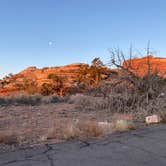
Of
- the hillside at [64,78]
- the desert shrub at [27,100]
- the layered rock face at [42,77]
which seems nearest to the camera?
the hillside at [64,78]

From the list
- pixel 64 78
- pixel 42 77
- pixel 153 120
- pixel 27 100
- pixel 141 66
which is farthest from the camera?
pixel 42 77

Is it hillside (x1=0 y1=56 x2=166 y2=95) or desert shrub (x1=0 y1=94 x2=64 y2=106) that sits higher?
hillside (x1=0 y1=56 x2=166 y2=95)

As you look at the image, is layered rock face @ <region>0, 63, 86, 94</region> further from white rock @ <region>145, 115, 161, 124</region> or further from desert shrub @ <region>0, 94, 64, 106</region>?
white rock @ <region>145, 115, 161, 124</region>

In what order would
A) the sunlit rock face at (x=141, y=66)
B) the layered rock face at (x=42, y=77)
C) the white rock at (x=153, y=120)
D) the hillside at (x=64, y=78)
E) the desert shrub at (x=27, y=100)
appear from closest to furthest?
the white rock at (x=153, y=120) → the sunlit rock face at (x=141, y=66) → the hillside at (x=64, y=78) → the desert shrub at (x=27, y=100) → the layered rock face at (x=42, y=77)

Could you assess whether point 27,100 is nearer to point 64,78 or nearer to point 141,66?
point 141,66

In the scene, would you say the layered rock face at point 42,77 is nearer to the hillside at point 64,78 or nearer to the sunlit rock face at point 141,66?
the hillside at point 64,78

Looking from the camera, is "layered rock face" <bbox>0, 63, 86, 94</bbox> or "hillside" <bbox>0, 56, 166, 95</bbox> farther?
"layered rock face" <bbox>0, 63, 86, 94</bbox>

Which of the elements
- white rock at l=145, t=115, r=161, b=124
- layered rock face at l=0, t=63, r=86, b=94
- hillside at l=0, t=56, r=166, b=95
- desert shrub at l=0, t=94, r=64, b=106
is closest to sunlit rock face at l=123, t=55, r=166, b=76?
hillside at l=0, t=56, r=166, b=95

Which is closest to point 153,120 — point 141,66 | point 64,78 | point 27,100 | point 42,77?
point 141,66

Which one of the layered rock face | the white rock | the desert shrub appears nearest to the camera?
the white rock

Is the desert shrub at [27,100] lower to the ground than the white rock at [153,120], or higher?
higher

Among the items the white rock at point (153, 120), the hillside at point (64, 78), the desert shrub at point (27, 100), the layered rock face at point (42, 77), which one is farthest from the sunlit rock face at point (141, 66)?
the layered rock face at point (42, 77)

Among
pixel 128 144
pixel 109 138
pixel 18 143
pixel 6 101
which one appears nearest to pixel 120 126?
pixel 109 138

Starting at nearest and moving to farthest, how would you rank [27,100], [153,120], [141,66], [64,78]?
[153,120]
[141,66]
[27,100]
[64,78]
